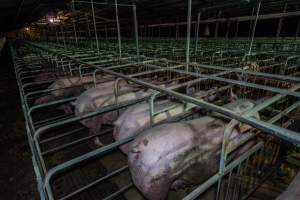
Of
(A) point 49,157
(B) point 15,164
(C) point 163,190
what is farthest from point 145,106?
(B) point 15,164

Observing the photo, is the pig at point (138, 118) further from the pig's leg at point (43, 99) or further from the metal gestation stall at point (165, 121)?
the pig's leg at point (43, 99)

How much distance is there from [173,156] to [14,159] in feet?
9.75

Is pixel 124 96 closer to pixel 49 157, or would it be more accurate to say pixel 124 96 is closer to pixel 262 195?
pixel 49 157

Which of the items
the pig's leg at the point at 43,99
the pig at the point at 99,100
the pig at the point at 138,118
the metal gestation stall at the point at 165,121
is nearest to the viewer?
the metal gestation stall at the point at 165,121

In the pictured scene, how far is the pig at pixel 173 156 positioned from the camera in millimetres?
1617

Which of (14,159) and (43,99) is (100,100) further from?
(43,99)

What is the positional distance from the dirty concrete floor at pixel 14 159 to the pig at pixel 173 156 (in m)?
1.76

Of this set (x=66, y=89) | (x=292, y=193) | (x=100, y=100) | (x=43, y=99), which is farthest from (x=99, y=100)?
(x=292, y=193)

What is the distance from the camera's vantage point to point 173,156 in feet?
5.39

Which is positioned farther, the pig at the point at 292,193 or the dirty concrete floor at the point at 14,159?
the dirty concrete floor at the point at 14,159

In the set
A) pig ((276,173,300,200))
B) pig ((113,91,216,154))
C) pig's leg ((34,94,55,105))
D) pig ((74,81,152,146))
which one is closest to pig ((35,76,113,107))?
pig's leg ((34,94,55,105))

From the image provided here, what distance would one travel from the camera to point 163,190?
1.67 metres

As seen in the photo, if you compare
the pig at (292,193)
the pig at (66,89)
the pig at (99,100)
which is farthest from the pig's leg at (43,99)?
the pig at (292,193)

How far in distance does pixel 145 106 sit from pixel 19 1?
7.14 metres
